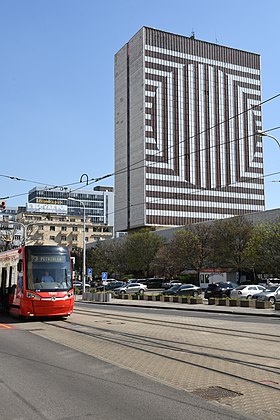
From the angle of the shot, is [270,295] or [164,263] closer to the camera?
[270,295]

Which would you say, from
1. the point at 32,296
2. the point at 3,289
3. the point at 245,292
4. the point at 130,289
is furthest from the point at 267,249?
the point at 32,296

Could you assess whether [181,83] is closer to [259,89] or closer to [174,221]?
[259,89]

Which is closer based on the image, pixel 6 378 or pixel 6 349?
pixel 6 378

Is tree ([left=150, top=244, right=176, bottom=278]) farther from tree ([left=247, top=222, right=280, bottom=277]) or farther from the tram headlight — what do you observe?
the tram headlight

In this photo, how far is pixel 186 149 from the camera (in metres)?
136

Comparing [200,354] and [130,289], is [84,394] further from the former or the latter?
[130,289]

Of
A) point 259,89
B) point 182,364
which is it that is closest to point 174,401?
point 182,364

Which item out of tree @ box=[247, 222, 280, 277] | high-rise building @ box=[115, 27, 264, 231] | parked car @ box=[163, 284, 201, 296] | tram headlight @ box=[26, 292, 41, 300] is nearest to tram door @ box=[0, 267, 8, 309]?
tram headlight @ box=[26, 292, 41, 300]

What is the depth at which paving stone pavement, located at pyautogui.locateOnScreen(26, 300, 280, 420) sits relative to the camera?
26.1ft

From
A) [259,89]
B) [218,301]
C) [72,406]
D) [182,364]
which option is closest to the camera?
[72,406]

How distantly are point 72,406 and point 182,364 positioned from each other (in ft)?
12.6

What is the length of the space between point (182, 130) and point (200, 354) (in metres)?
129

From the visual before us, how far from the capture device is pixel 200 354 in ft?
38.9

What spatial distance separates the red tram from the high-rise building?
357 feet
